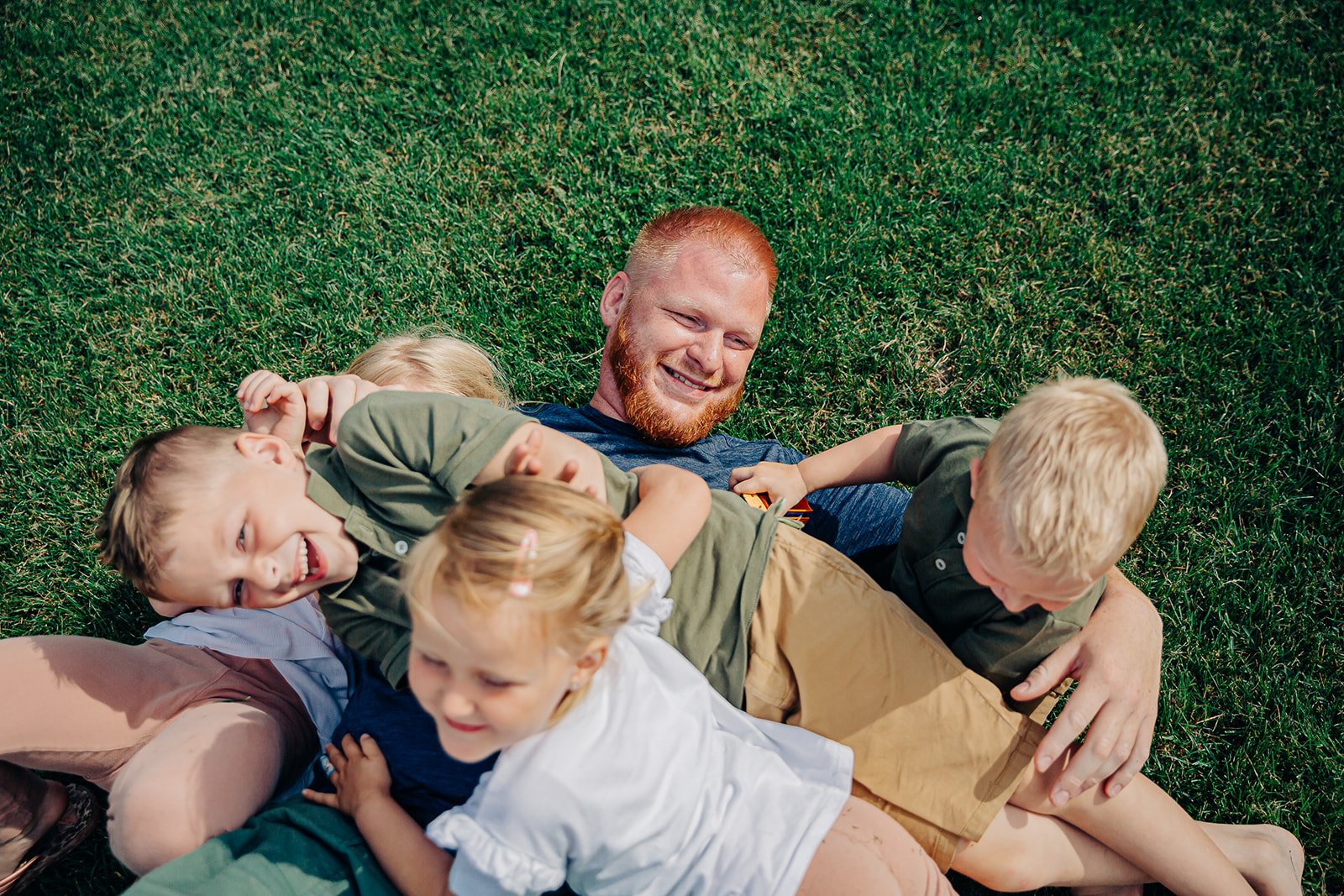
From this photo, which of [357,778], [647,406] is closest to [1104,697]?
[647,406]

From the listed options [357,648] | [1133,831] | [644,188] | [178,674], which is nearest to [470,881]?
[357,648]

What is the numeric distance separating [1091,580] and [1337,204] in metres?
3.48

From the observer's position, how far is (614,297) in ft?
13.8

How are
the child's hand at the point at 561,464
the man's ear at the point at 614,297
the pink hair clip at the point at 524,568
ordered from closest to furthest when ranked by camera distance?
the pink hair clip at the point at 524,568, the child's hand at the point at 561,464, the man's ear at the point at 614,297

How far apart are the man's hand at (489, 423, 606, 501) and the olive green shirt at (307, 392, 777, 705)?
0.14 feet

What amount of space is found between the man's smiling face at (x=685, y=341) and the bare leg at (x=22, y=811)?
108 inches

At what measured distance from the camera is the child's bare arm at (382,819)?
2.77 metres

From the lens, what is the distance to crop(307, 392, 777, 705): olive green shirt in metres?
2.75

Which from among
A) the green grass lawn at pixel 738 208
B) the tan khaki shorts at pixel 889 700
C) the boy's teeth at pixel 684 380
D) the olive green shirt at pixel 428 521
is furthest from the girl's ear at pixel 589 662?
the green grass lawn at pixel 738 208

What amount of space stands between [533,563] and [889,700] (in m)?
1.47

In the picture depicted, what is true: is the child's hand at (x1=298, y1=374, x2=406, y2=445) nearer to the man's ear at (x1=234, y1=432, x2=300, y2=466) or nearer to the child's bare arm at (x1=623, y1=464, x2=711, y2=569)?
the man's ear at (x1=234, y1=432, x2=300, y2=466)

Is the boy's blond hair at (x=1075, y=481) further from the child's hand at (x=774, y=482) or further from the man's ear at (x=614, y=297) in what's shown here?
the man's ear at (x=614, y=297)

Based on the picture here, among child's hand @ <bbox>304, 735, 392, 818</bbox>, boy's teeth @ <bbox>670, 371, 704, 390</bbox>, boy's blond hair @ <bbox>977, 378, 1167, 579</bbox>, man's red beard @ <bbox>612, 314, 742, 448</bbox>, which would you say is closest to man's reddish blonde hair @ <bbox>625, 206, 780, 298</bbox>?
man's red beard @ <bbox>612, 314, 742, 448</bbox>

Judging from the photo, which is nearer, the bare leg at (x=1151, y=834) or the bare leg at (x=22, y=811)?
the bare leg at (x=1151, y=834)
